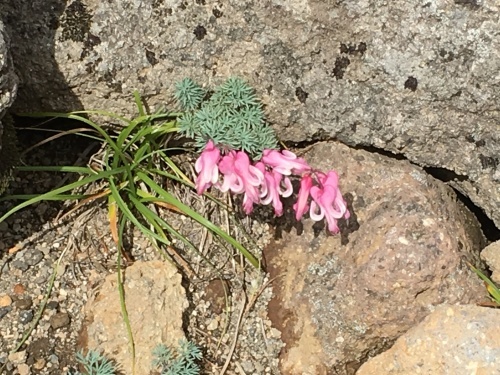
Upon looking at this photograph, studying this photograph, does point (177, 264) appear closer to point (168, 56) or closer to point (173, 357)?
point (173, 357)

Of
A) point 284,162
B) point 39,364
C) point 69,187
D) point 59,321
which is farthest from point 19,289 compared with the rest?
point 284,162

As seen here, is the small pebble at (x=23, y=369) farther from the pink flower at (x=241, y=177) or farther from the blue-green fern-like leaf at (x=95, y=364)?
the pink flower at (x=241, y=177)

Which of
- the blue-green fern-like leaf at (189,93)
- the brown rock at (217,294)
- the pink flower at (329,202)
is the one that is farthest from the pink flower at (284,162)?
the brown rock at (217,294)

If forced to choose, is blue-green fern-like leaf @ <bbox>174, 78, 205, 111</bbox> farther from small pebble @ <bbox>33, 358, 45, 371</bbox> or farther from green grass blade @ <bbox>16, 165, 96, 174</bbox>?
small pebble @ <bbox>33, 358, 45, 371</bbox>

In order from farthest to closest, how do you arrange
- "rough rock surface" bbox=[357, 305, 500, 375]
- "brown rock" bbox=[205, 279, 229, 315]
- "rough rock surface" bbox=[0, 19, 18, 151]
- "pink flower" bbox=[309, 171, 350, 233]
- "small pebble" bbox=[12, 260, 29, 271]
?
"brown rock" bbox=[205, 279, 229, 315], "small pebble" bbox=[12, 260, 29, 271], "pink flower" bbox=[309, 171, 350, 233], "rough rock surface" bbox=[357, 305, 500, 375], "rough rock surface" bbox=[0, 19, 18, 151]

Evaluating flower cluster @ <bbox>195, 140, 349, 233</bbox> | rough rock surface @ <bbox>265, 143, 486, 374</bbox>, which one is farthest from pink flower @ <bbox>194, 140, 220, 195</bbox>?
rough rock surface @ <bbox>265, 143, 486, 374</bbox>

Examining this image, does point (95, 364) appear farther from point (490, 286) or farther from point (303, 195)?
point (490, 286)
